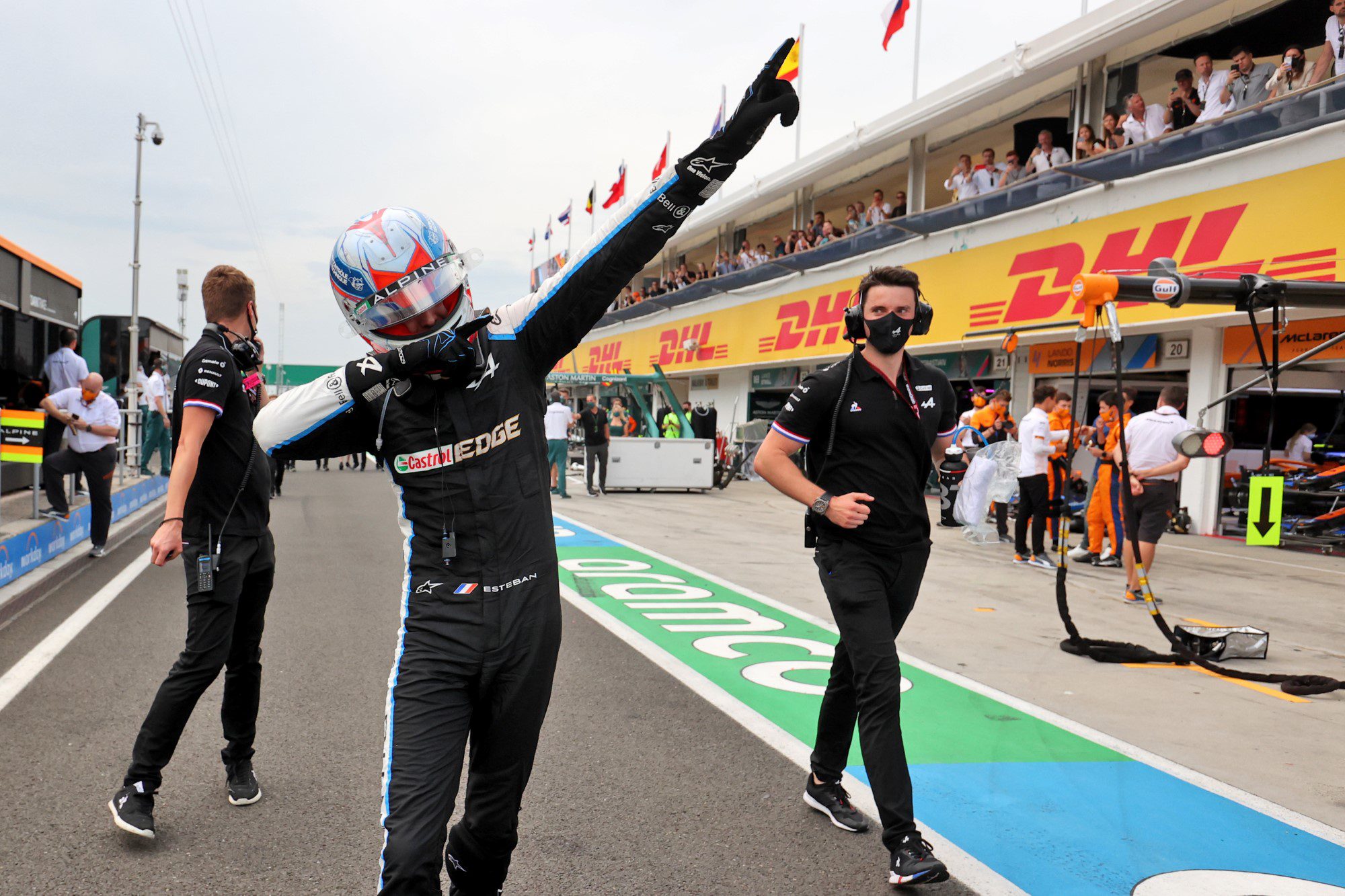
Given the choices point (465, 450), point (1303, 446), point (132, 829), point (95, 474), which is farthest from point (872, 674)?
point (1303, 446)

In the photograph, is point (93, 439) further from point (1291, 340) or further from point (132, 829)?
point (1291, 340)

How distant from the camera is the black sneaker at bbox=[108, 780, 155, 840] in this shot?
3.36 metres

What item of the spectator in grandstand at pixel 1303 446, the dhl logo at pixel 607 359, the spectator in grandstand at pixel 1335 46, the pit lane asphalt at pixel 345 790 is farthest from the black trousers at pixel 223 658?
the dhl logo at pixel 607 359

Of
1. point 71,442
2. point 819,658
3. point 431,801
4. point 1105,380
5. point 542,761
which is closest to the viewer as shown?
point 431,801

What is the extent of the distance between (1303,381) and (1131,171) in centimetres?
407

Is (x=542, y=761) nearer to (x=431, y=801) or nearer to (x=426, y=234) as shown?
(x=431, y=801)

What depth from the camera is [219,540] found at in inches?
143

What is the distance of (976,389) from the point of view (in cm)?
2012

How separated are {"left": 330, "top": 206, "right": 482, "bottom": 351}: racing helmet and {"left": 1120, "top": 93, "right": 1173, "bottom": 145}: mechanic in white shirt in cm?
1471

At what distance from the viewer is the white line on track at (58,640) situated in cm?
526

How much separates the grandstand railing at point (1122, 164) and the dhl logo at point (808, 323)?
39.5 inches

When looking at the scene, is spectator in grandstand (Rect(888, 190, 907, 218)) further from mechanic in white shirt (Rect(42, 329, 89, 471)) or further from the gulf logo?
the gulf logo

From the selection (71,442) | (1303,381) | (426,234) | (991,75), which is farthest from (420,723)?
(991,75)

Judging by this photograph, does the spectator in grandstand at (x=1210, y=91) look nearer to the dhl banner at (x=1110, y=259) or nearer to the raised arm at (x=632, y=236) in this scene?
the dhl banner at (x=1110, y=259)
